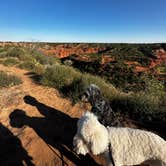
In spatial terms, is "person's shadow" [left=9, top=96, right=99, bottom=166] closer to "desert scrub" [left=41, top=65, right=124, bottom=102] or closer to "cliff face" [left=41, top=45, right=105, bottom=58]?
"desert scrub" [left=41, top=65, right=124, bottom=102]

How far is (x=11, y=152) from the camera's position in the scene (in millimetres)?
4383

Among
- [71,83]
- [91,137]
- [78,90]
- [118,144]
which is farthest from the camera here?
[71,83]

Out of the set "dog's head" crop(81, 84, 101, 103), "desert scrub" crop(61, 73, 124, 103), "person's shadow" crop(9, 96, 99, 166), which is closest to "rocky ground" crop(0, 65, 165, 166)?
"person's shadow" crop(9, 96, 99, 166)

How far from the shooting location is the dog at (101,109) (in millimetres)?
4812

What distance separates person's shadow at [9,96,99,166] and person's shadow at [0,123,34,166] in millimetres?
Answer: 469

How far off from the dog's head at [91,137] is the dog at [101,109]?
2.01 metres

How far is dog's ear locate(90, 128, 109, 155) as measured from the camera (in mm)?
2656

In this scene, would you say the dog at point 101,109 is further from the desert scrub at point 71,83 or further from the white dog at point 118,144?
the white dog at point 118,144

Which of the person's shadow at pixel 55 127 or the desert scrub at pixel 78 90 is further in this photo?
the desert scrub at pixel 78 90

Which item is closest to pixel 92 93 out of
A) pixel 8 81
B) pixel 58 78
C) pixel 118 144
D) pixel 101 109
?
pixel 101 109

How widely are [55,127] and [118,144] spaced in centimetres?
259

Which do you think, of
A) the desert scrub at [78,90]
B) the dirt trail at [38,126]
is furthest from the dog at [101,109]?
the desert scrub at [78,90]

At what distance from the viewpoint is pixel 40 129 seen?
5.00 meters

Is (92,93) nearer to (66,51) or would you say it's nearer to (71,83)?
(71,83)
